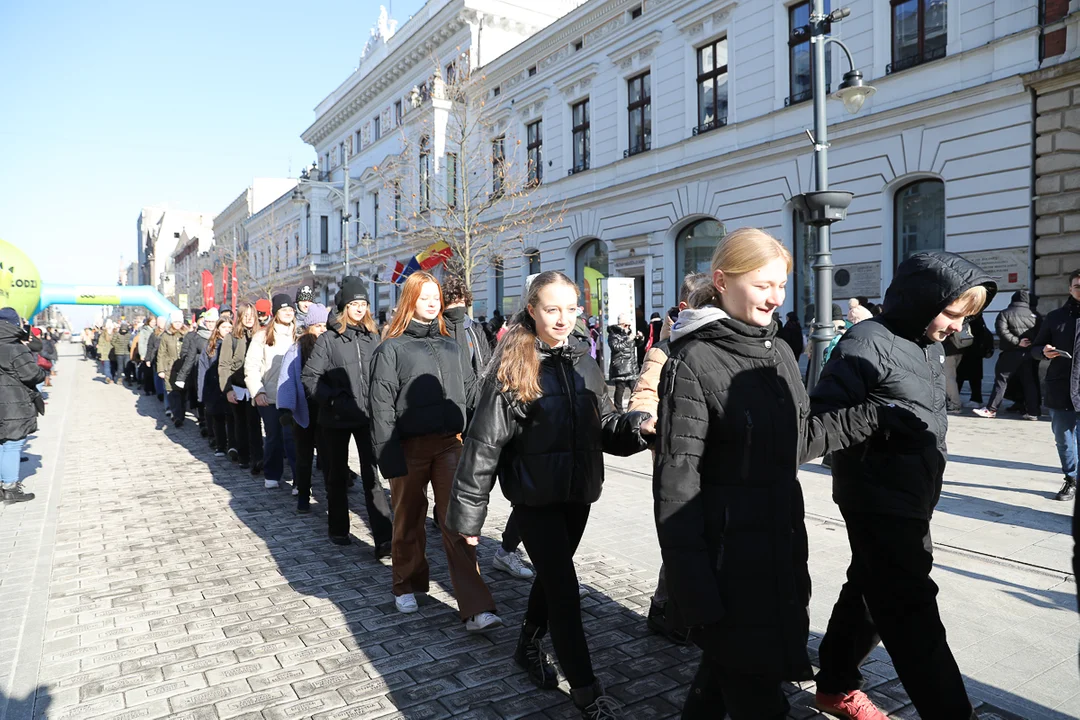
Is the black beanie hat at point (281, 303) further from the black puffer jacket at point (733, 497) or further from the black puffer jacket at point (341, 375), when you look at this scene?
the black puffer jacket at point (733, 497)

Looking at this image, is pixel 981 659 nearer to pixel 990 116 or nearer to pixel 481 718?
pixel 481 718

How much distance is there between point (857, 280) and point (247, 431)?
1270cm

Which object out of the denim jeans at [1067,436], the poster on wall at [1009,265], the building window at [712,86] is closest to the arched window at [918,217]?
the poster on wall at [1009,265]

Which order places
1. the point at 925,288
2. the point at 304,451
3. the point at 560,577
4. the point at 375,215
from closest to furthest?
the point at 925,288 < the point at 560,577 < the point at 304,451 < the point at 375,215

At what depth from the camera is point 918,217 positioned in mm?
15344

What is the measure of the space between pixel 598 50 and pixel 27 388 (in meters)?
19.7

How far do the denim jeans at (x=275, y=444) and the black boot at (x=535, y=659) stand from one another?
491cm

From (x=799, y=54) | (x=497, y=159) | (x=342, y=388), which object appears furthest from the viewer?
(x=497, y=159)

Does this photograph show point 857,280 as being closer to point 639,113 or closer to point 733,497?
point 639,113

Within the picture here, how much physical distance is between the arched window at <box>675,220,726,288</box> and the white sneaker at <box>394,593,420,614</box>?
1657cm

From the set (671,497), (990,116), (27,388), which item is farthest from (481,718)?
(990,116)

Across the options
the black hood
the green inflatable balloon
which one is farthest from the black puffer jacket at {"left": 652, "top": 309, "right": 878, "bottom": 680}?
the green inflatable balloon

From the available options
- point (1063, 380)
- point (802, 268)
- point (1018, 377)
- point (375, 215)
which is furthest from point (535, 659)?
point (375, 215)

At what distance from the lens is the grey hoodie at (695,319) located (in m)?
2.32
